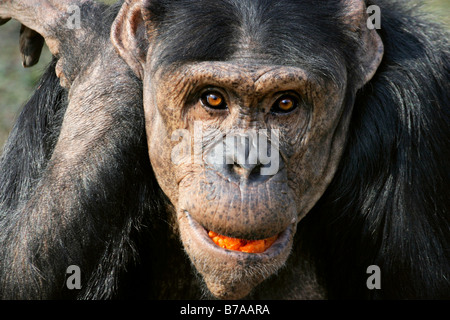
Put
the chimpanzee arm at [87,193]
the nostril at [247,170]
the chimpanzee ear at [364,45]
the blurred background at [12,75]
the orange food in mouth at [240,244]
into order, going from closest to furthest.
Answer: the nostril at [247,170] → the orange food in mouth at [240,244] → the chimpanzee ear at [364,45] → the chimpanzee arm at [87,193] → the blurred background at [12,75]

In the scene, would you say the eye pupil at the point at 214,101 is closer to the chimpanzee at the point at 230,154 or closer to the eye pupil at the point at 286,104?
the chimpanzee at the point at 230,154

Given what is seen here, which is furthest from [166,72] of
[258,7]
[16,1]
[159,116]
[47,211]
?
[16,1]

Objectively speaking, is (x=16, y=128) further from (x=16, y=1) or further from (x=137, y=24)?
(x=137, y=24)

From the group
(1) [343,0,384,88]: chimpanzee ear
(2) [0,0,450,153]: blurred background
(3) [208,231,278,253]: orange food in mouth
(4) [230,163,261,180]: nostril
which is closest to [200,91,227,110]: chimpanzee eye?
(4) [230,163,261,180]: nostril

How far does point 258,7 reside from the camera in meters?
5.31

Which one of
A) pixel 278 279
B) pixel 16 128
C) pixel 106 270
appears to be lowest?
pixel 278 279

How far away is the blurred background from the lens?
10667mm

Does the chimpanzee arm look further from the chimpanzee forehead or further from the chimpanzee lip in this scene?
the chimpanzee lip

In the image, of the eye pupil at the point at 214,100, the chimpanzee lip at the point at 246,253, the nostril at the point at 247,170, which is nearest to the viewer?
the nostril at the point at 247,170

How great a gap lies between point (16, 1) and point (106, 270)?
2332 mm

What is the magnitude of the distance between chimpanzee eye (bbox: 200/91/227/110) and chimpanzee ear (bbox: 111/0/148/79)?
0.78 metres

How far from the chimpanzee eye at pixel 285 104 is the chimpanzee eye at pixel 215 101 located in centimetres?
35

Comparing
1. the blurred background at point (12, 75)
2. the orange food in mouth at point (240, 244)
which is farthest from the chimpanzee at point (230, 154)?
the blurred background at point (12, 75)

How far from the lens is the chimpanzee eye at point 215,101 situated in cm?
517
